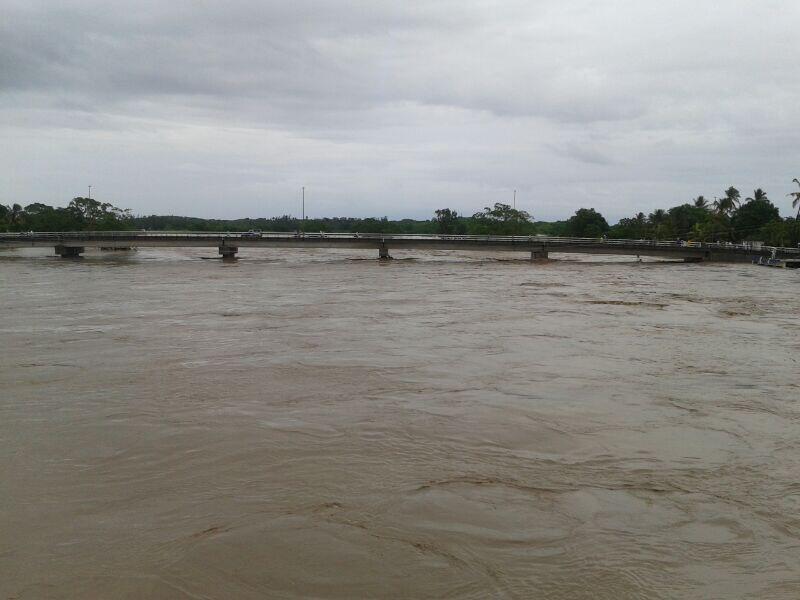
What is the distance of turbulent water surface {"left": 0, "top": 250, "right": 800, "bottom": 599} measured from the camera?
211 inches

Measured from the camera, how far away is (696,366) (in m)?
14.5

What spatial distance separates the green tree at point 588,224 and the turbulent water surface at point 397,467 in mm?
112356

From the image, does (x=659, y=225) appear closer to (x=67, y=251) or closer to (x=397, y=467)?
(x=67, y=251)

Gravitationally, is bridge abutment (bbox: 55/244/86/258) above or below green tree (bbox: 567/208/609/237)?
below

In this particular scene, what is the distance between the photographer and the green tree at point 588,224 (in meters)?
126

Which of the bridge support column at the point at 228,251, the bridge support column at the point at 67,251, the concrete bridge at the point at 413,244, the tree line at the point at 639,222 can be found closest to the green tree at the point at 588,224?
the tree line at the point at 639,222

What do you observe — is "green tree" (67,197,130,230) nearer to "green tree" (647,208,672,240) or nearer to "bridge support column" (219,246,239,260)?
"bridge support column" (219,246,239,260)

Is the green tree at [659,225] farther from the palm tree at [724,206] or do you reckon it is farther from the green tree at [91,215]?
the green tree at [91,215]

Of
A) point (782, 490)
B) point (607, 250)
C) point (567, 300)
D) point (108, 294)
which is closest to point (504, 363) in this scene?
point (782, 490)

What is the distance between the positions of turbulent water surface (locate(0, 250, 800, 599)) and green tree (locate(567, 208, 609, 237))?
369 ft

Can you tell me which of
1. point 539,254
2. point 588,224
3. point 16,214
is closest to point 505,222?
point 588,224

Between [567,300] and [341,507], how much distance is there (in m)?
26.3

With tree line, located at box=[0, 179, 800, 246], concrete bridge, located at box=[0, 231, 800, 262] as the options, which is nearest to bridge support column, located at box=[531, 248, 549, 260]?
concrete bridge, located at box=[0, 231, 800, 262]

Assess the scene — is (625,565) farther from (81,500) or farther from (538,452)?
(81,500)
